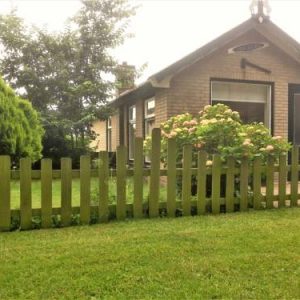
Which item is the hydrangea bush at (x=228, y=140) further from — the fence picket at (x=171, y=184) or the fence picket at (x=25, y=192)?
the fence picket at (x=25, y=192)

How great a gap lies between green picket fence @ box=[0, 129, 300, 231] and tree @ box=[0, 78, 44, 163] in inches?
136

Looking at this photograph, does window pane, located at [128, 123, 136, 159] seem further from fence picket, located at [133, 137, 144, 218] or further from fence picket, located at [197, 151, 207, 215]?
fence picket, located at [133, 137, 144, 218]

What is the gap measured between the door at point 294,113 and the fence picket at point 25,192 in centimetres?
786

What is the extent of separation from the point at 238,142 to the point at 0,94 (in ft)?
16.2

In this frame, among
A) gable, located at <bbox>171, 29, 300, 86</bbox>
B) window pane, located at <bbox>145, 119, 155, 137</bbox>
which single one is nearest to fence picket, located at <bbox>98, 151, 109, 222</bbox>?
gable, located at <bbox>171, 29, 300, 86</bbox>

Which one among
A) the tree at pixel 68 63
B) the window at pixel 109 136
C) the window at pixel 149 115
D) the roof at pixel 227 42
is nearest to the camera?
the roof at pixel 227 42

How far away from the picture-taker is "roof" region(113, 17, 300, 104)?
29.6 ft

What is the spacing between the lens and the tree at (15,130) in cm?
786

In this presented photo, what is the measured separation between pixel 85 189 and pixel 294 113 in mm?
7462

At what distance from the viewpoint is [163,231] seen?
4.52 m

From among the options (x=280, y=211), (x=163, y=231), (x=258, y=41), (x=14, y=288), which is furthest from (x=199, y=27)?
(x=14, y=288)

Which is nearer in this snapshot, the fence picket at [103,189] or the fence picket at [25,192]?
the fence picket at [25,192]

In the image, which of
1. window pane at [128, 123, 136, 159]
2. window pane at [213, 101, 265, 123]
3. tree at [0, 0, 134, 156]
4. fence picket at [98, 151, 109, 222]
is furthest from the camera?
tree at [0, 0, 134, 156]

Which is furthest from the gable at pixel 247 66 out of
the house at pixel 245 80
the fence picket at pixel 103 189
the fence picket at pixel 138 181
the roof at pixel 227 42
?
the fence picket at pixel 103 189
